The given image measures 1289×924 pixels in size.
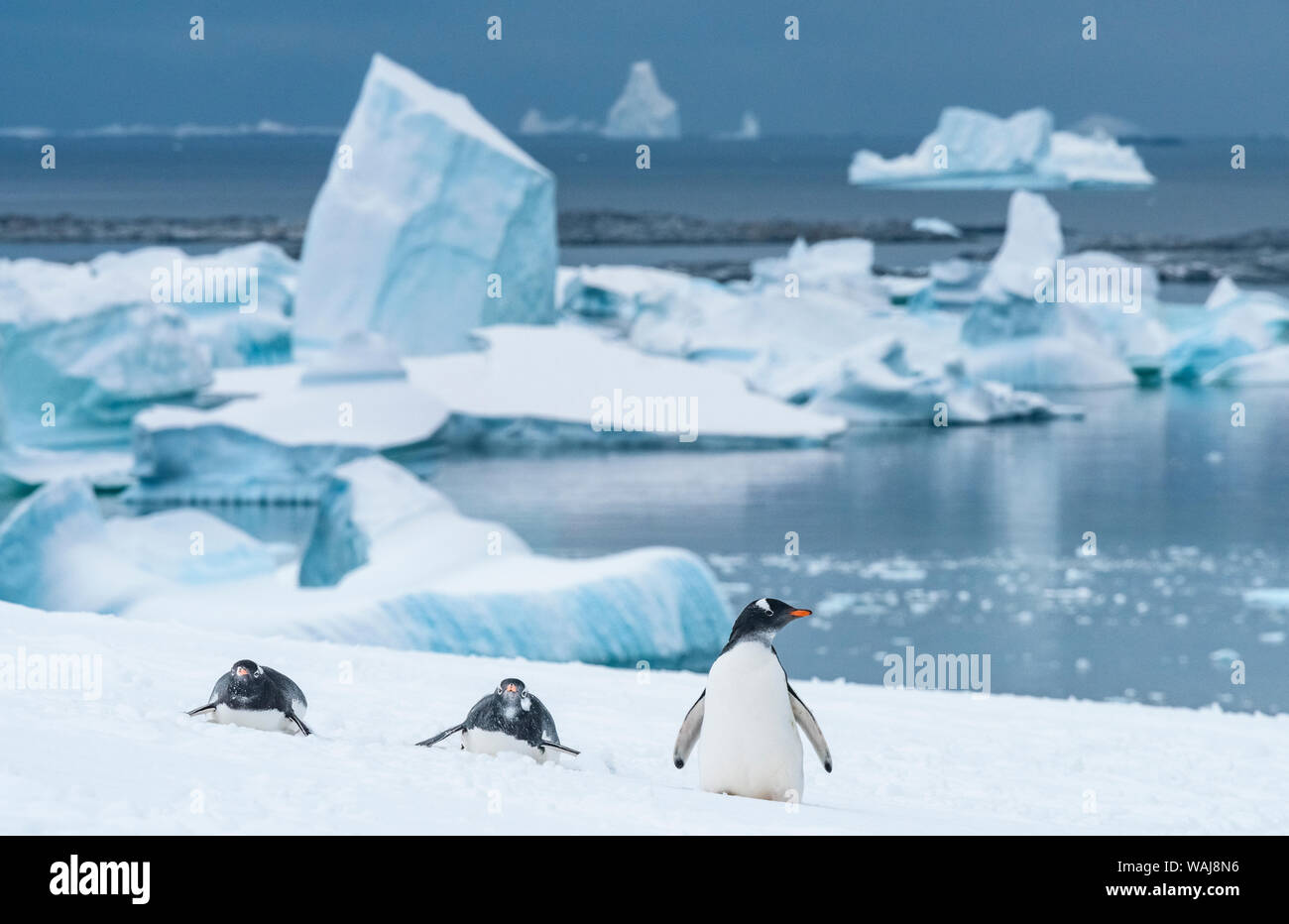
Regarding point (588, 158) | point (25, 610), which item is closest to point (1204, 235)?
point (25, 610)

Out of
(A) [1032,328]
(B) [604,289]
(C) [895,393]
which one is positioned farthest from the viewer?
(B) [604,289]

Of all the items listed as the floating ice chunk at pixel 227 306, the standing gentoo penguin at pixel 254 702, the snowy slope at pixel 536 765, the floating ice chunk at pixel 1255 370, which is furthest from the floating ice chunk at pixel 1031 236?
the standing gentoo penguin at pixel 254 702

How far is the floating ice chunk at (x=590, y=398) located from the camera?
780 inches

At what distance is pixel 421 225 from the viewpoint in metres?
23.2

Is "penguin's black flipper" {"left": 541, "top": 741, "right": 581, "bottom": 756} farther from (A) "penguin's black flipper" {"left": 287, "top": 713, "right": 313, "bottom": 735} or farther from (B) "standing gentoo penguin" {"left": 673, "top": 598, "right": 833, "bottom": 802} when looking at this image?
(A) "penguin's black flipper" {"left": 287, "top": 713, "right": 313, "bottom": 735}

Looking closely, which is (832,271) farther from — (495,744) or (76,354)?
(495,744)

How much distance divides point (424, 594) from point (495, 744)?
549cm

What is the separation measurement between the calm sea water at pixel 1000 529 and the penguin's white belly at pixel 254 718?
6.70 m

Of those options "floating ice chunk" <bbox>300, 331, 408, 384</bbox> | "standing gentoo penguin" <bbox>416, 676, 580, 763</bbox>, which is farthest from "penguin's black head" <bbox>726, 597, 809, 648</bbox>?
"floating ice chunk" <bbox>300, 331, 408, 384</bbox>

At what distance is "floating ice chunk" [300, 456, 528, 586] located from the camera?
1084 centimetres

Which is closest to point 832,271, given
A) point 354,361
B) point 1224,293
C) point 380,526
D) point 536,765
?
point 1224,293

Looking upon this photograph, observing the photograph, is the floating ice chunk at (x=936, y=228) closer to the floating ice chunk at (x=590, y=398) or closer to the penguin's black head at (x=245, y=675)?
the floating ice chunk at (x=590, y=398)

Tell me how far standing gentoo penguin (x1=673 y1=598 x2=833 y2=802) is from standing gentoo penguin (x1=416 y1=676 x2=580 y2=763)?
18.5 inches
